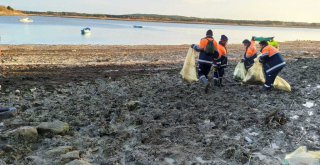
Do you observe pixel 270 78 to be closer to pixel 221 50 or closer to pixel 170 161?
pixel 221 50

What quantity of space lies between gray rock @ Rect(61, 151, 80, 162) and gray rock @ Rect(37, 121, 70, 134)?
46.9 inches

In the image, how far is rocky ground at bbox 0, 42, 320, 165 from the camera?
7.21m

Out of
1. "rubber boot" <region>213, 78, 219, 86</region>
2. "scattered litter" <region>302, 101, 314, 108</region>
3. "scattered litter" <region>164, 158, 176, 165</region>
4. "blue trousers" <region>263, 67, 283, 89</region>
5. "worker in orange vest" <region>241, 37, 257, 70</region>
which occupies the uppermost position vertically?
"worker in orange vest" <region>241, 37, 257, 70</region>

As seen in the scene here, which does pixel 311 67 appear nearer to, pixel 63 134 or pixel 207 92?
pixel 207 92

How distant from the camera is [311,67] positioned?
15.8 metres

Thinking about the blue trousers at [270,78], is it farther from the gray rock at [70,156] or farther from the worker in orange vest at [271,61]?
the gray rock at [70,156]

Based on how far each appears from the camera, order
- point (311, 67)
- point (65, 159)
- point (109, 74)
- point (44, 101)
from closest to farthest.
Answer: point (65, 159), point (44, 101), point (109, 74), point (311, 67)

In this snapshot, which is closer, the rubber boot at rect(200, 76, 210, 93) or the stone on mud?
the stone on mud

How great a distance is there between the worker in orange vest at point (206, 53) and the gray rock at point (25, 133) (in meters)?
5.12

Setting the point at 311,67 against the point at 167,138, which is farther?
the point at 311,67

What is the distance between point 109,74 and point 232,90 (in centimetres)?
473

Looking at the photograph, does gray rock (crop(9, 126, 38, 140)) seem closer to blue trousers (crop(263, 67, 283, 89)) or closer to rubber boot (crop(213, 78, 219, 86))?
rubber boot (crop(213, 78, 219, 86))

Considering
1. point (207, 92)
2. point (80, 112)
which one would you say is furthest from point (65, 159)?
point (207, 92)

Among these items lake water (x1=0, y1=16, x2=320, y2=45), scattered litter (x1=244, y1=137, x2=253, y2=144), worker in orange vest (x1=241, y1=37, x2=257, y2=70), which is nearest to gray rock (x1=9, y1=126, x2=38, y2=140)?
scattered litter (x1=244, y1=137, x2=253, y2=144)
